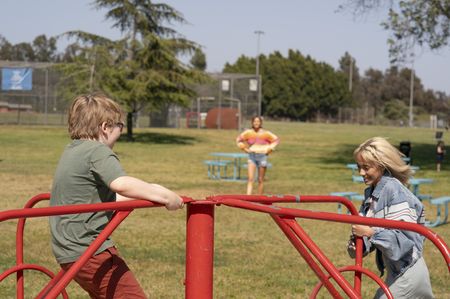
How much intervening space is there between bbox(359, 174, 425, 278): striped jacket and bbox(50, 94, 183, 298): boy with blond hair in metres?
1.36

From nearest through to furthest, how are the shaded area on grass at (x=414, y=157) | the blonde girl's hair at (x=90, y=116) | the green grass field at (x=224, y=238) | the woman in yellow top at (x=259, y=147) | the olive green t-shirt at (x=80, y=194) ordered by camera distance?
the olive green t-shirt at (x=80, y=194) < the blonde girl's hair at (x=90, y=116) < the green grass field at (x=224, y=238) < the woman in yellow top at (x=259, y=147) < the shaded area on grass at (x=414, y=157)

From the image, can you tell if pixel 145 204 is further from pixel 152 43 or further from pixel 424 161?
pixel 152 43

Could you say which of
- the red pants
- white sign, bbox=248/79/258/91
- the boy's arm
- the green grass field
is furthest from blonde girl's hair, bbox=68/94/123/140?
white sign, bbox=248/79/258/91

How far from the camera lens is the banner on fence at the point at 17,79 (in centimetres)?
4656

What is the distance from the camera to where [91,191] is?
148 inches

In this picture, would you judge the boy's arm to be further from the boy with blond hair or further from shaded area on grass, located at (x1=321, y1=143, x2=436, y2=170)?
shaded area on grass, located at (x1=321, y1=143, x2=436, y2=170)

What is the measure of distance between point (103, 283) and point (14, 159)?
68.1 ft

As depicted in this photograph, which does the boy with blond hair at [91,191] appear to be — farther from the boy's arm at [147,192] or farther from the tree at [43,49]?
the tree at [43,49]

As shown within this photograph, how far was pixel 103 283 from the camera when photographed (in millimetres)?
3775

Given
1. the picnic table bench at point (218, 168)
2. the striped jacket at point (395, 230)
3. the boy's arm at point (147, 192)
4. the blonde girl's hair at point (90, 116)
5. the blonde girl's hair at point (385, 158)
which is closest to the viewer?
the boy's arm at point (147, 192)

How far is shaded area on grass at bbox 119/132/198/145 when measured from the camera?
37.0 m

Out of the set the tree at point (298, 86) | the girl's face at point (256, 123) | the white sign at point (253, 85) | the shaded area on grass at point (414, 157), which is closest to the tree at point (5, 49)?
the tree at point (298, 86)

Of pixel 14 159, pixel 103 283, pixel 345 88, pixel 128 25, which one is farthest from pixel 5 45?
pixel 103 283

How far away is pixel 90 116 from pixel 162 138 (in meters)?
35.6
